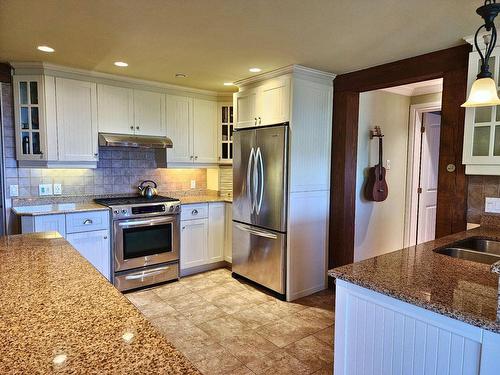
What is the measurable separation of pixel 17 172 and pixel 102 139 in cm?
89

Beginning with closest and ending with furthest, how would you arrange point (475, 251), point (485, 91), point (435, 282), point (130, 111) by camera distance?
1. point (435, 282)
2. point (485, 91)
3. point (475, 251)
4. point (130, 111)

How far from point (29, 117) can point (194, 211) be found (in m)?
1.92

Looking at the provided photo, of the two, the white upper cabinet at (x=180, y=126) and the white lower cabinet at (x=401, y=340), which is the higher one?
the white upper cabinet at (x=180, y=126)

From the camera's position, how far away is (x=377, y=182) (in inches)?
150

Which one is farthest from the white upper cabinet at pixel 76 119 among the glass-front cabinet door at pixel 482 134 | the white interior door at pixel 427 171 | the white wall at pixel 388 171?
the white interior door at pixel 427 171

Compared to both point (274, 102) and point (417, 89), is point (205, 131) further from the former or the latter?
point (417, 89)

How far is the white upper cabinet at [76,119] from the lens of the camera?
10.9 feet

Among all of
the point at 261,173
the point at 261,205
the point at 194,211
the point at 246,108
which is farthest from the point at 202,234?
the point at 246,108

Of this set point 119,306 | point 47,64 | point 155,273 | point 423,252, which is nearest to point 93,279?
point 119,306

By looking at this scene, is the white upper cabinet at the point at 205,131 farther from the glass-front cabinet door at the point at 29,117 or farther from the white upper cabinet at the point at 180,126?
the glass-front cabinet door at the point at 29,117

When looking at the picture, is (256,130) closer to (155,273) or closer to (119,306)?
(155,273)

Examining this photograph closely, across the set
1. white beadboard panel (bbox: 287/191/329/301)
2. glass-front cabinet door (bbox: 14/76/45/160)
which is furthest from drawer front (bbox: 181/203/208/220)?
glass-front cabinet door (bbox: 14/76/45/160)

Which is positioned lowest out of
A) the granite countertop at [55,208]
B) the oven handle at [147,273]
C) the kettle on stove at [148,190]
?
the oven handle at [147,273]

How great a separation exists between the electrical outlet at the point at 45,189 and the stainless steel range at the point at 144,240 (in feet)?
1.69
